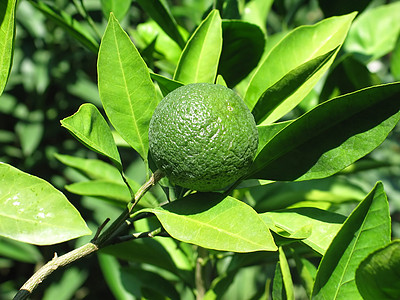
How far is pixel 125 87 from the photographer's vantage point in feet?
2.64

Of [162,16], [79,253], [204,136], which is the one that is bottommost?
[79,253]

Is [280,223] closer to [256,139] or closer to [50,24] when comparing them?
[256,139]

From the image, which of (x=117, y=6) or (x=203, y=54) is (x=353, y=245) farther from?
(x=117, y=6)

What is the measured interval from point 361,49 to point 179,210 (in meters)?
1.01

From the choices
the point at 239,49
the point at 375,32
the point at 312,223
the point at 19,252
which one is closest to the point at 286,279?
the point at 312,223

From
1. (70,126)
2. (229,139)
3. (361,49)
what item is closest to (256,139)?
(229,139)

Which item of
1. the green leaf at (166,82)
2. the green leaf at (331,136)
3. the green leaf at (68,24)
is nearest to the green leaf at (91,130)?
the green leaf at (166,82)

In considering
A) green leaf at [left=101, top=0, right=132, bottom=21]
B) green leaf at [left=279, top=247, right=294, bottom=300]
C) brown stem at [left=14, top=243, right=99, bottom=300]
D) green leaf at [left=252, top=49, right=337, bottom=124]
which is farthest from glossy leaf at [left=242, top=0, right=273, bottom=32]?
brown stem at [left=14, top=243, right=99, bottom=300]

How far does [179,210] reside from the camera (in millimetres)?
731

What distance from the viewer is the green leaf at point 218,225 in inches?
25.0

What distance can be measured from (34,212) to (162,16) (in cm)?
58

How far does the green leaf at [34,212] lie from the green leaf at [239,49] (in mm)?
493

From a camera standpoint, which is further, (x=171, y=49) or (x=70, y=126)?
(x=171, y=49)

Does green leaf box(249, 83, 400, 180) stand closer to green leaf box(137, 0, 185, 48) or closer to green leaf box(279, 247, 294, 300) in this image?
green leaf box(279, 247, 294, 300)
